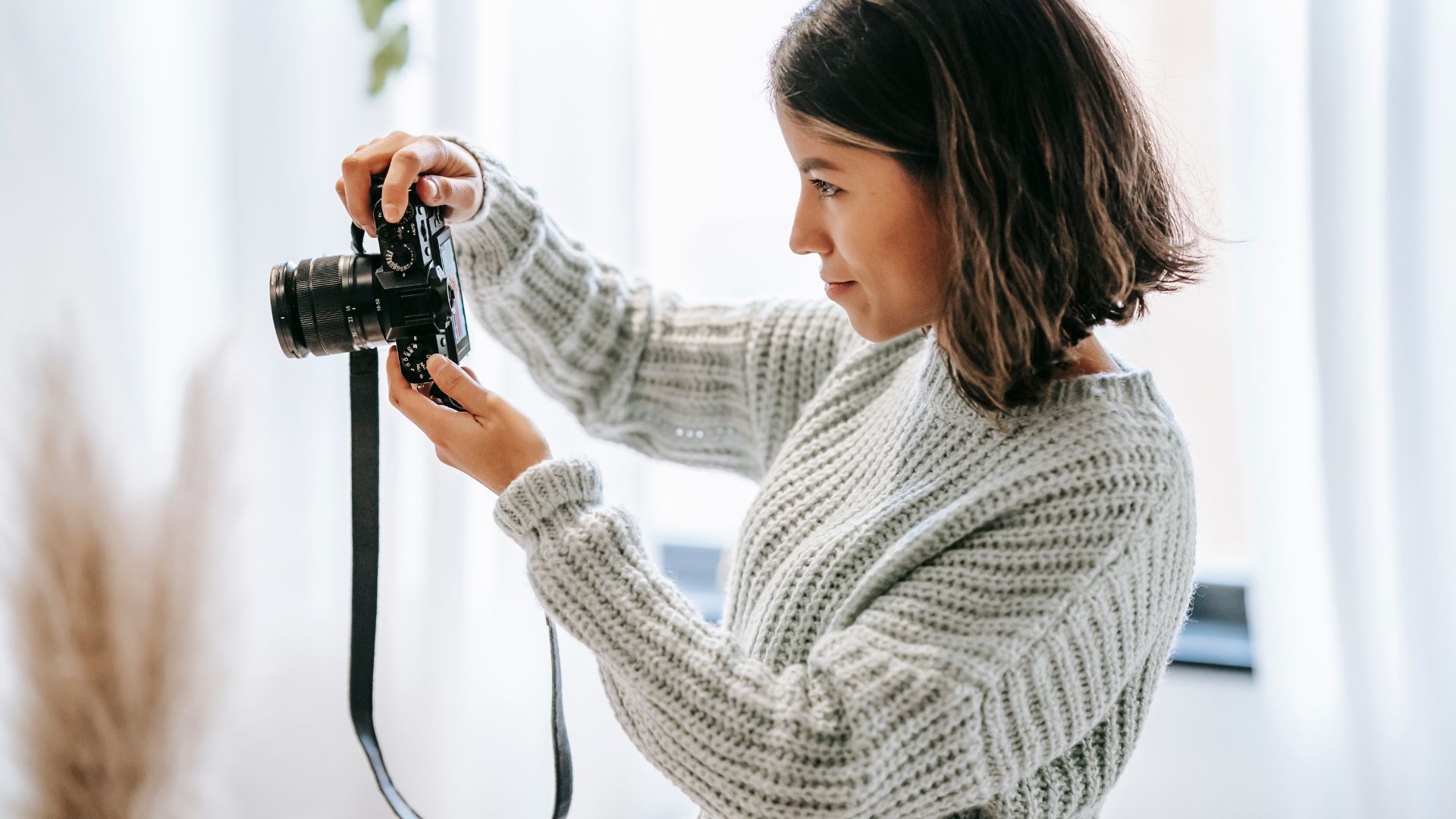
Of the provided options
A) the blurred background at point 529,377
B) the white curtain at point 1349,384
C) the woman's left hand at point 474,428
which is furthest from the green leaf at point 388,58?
the white curtain at point 1349,384

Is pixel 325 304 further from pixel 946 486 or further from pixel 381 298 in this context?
pixel 946 486

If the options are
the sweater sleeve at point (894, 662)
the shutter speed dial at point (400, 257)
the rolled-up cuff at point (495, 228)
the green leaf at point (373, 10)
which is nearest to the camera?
the sweater sleeve at point (894, 662)

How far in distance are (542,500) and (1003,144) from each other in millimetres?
342

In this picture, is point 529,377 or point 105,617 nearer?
point 105,617

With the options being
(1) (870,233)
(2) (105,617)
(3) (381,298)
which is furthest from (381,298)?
(2) (105,617)

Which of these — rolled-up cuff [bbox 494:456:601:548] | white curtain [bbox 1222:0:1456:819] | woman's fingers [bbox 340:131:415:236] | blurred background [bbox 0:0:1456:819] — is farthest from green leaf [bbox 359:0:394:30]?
white curtain [bbox 1222:0:1456:819]

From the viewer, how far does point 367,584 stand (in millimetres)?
788

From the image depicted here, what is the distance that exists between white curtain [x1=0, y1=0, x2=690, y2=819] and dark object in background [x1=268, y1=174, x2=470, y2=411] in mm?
464

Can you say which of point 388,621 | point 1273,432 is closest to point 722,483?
point 388,621

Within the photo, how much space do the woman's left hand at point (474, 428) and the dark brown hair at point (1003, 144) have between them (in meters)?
0.27

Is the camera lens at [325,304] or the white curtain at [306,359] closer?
the camera lens at [325,304]

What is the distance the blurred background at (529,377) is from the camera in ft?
3.38

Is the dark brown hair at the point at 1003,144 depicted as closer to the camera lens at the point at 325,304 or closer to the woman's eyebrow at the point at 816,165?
the woman's eyebrow at the point at 816,165

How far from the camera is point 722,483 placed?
4.75ft
